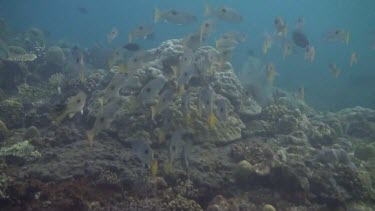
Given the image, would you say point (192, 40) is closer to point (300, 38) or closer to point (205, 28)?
point (205, 28)

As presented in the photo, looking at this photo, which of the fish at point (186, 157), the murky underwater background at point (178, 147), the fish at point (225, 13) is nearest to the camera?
the murky underwater background at point (178, 147)

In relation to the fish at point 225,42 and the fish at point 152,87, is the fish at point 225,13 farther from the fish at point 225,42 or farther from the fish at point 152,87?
the fish at point 152,87

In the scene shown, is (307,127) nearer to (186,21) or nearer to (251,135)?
(251,135)

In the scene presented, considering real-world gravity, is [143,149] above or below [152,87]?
below

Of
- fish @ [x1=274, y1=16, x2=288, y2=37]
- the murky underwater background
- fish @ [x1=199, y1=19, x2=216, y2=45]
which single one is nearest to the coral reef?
the murky underwater background

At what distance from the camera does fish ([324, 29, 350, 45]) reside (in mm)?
13117

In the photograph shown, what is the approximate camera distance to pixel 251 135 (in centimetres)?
1226

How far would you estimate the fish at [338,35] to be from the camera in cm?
1312

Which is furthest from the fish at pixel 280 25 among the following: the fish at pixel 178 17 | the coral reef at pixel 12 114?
the coral reef at pixel 12 114

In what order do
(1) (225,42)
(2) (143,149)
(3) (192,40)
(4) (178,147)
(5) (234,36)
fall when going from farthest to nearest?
(5) (234,36)
(1) (225,42)
(3) (192,40)
(4) (178,147)
(2) (143,149)

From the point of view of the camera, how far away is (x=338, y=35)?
1318cm

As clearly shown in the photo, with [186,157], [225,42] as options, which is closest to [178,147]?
[186,157]

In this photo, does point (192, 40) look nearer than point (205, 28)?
Yes

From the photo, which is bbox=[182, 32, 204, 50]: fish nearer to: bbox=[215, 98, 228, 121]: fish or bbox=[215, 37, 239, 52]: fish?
bbox=[215, 37, 239, 52]: fish
